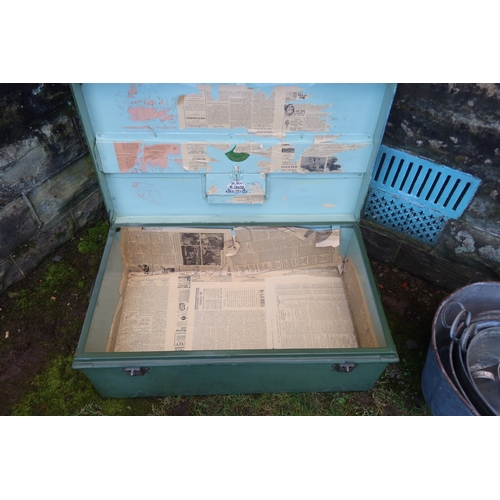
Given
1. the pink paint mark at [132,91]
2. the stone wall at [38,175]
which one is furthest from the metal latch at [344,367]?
the stone wall at [38,175]

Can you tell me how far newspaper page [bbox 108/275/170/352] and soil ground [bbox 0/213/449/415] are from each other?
342 millimetres

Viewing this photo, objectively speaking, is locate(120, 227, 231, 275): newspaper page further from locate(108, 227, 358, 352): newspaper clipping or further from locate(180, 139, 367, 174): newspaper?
locate(180, 139, 367, 174): newspaper

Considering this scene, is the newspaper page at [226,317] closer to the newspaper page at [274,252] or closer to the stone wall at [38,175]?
the newspaper page at [274,252]

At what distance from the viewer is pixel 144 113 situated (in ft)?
5.98

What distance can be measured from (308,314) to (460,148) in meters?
1.19

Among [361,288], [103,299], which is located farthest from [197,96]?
[361,288]

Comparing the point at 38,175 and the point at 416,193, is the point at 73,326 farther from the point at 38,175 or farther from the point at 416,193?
the point at 416,193

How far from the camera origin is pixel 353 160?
203 cm

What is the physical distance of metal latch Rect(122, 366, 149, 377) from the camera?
1730 millimetres

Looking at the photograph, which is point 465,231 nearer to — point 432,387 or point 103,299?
point 432,387

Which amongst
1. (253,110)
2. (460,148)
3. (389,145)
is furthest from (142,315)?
(460,148)

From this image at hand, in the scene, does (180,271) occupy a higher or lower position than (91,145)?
lower

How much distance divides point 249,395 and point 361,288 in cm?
85

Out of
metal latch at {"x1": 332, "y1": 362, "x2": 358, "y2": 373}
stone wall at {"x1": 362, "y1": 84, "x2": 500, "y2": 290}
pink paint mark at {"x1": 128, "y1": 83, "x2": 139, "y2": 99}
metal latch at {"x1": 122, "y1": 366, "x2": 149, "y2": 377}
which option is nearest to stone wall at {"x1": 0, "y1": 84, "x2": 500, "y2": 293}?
stone wall at {"x1": 362, "y1": 84, "x2": 500, "y2": 290}
